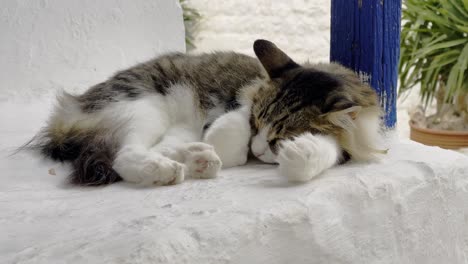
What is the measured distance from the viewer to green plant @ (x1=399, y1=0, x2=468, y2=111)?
3.47 metres

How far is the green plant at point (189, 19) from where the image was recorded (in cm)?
462

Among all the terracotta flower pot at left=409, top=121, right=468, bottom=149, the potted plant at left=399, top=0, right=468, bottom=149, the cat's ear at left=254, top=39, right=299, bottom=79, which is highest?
the cat's ear at left=254, top=39, right=299, bottom=79

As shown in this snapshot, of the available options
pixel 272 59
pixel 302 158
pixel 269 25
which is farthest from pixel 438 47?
pixel 302 158

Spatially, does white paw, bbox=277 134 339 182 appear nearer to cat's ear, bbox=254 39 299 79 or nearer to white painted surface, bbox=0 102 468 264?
white painted surface, bbox=0 102 468 264

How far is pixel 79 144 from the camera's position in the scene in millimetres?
1416

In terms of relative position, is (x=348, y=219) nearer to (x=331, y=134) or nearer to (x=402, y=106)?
(x=331, y=134)

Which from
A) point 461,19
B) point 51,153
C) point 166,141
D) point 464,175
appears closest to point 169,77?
point 166,141

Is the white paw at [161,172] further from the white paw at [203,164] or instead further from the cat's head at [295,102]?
the cat's head at [295,102]

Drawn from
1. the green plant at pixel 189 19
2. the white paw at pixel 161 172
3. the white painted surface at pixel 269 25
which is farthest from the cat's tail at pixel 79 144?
the white painted surface at pixel 269 25

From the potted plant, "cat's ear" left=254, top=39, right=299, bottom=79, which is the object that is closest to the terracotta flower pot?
the potted plant

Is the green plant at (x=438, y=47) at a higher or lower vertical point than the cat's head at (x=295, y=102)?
lower

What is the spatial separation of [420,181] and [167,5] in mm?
2206

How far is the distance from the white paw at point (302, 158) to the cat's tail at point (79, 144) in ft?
1.57

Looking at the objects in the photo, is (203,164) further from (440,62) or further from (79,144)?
(440,62)
